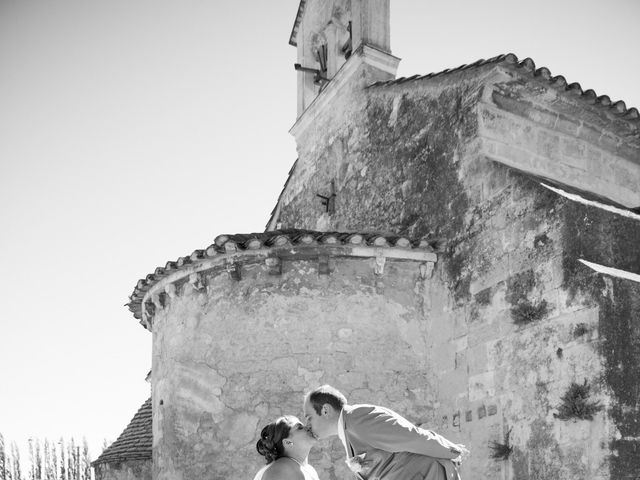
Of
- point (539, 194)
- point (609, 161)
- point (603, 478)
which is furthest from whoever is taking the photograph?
point (609, 161)

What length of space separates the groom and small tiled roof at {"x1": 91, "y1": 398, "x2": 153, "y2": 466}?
7.90 metres

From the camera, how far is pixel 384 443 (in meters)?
4.06

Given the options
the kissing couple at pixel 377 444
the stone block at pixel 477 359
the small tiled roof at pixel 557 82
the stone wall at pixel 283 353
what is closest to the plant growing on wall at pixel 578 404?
the stone block at pixel 477 359

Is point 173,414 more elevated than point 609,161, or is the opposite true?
point 609,161

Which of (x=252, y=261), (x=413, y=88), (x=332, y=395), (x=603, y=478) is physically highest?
(x=413, y=88)

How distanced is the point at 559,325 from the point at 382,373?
2274 mm

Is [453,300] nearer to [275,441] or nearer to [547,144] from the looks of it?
[547,144]

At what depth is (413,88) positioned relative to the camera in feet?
33.4

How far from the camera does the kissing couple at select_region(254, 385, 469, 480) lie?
404 centimetres

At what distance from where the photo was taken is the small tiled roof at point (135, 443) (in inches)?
455

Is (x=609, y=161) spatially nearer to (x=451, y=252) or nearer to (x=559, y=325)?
(x=451, y=252)

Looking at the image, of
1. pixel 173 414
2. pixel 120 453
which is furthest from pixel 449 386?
pixel 120 453

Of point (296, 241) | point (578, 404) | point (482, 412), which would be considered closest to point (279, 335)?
point (296, 241)

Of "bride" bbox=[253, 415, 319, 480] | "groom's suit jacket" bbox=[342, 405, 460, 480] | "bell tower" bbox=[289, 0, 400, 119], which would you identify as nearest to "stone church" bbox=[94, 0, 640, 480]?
"bell tower" bbox=[289, 0, 400, 119]
